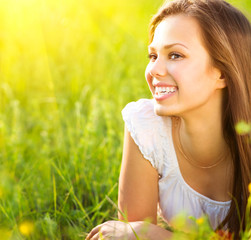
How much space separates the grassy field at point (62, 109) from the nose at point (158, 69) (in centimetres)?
71

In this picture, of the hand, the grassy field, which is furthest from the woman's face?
the grassy field

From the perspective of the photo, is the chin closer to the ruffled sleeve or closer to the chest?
the ruffled sleeve

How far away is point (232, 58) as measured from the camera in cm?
193

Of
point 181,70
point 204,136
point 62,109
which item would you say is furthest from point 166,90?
point 62,109

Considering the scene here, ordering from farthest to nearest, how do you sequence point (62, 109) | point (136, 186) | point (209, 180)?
point (62, 109) → point (209, 180) → point (136, 186)

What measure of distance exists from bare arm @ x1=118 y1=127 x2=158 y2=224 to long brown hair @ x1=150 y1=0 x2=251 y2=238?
39 cm

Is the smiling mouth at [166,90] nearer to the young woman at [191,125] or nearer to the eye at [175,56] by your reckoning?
the young woman at [191,125]

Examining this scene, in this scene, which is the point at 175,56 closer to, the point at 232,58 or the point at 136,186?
the point at 232,58

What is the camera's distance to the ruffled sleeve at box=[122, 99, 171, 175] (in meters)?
2.11

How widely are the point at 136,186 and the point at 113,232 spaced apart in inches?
12.1

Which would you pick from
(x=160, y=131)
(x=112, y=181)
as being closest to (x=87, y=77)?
(x=112, y=181)

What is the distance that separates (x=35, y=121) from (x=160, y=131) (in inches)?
65.0

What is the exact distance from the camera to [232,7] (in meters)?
2.01

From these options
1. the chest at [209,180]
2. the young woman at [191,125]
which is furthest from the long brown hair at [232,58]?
the chest at [209,180]
